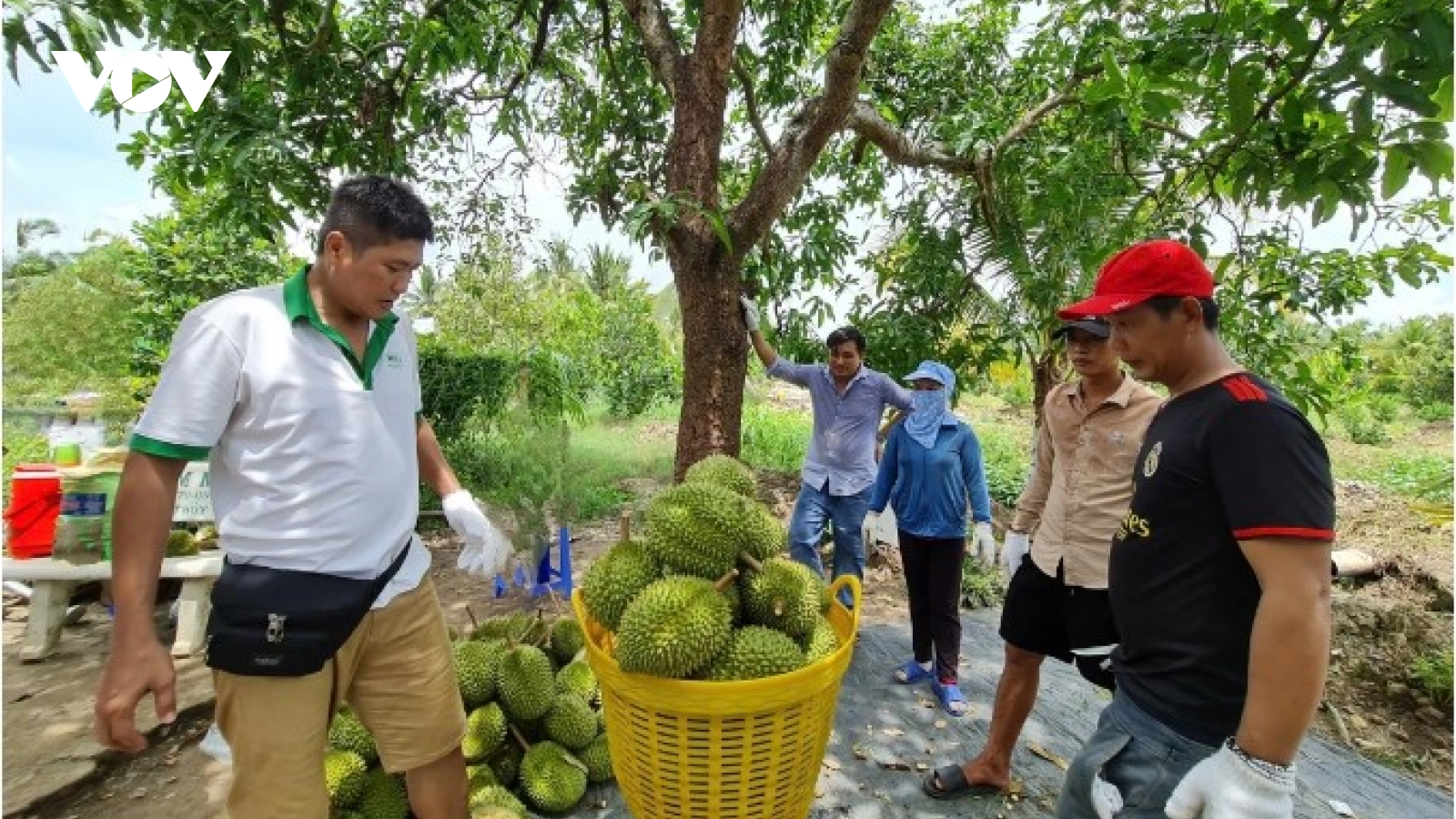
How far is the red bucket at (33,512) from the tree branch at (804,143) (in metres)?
3.93

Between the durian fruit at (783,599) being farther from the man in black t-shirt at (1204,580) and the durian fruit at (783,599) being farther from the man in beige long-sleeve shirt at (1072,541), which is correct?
the man in beige long-sleeve shirt at (1072,541)

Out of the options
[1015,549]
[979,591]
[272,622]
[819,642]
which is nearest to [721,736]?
[819,642]

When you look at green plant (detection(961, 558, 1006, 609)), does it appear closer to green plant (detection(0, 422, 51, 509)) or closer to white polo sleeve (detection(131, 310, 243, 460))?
white polo sleeve (detection(131, 310, 243, 460))

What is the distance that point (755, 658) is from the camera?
1.78 meters

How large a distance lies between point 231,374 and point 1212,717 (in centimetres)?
214

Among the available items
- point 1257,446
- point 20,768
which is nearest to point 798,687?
point 1257,446

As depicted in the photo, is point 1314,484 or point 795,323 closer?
point 1314,484

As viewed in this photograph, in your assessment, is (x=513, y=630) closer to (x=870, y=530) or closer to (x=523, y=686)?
(x=523, y=686)

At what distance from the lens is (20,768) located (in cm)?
280

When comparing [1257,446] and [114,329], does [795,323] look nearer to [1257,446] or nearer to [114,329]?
[1257,446]

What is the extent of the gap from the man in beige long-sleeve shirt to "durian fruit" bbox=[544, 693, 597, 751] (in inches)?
49.7

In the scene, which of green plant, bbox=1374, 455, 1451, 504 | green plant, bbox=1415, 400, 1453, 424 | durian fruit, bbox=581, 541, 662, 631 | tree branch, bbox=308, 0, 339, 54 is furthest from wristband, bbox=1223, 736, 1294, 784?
green plant, bbox=1415, 400, 1453, 424

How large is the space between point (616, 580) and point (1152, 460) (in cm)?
133

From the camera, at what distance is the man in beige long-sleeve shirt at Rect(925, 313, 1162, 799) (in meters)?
2.35
